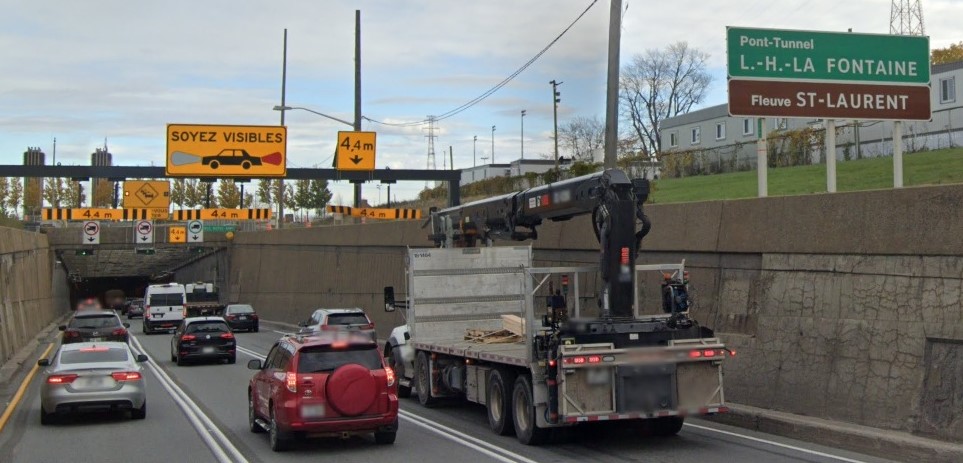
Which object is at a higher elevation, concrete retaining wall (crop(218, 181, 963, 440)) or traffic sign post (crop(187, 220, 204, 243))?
traffic sign post (crop(187, 220, 204, 243))

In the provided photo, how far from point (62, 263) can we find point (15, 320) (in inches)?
1878

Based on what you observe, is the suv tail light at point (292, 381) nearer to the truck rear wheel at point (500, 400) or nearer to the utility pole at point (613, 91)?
the truck rear wheel at point (500, 400)

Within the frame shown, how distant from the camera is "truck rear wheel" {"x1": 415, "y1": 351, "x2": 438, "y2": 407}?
18.1 meters

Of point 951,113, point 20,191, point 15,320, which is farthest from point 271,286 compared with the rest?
point 20,191

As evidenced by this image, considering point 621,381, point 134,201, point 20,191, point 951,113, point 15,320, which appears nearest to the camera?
point 621,381

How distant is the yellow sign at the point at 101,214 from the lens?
61188mm

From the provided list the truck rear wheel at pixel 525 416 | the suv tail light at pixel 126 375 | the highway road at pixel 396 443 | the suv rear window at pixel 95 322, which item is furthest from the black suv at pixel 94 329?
the truck rear wheel at pixel 525 416

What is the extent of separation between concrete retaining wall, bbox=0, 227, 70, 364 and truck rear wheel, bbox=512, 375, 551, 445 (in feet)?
65.5

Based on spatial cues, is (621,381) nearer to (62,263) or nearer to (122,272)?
(62,263)

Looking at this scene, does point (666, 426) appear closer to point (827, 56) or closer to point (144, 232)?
point (827, 56)

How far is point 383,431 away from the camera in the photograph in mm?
13352

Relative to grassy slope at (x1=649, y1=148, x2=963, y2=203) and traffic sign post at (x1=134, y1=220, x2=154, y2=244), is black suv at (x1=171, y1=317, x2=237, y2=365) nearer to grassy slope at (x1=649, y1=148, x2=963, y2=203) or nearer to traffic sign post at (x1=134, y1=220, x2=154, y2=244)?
grassy slope at (x1=649, y1=148, x2=963, y2=203)

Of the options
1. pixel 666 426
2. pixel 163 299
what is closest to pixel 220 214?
pixel 163 299

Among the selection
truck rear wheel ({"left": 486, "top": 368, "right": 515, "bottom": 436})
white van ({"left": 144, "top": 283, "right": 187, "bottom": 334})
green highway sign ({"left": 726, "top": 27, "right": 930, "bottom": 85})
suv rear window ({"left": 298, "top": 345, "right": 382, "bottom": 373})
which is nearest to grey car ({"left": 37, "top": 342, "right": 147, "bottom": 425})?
suv rear window ({"left": 298, "top": 345, "right": 382, "bottom": 373})
